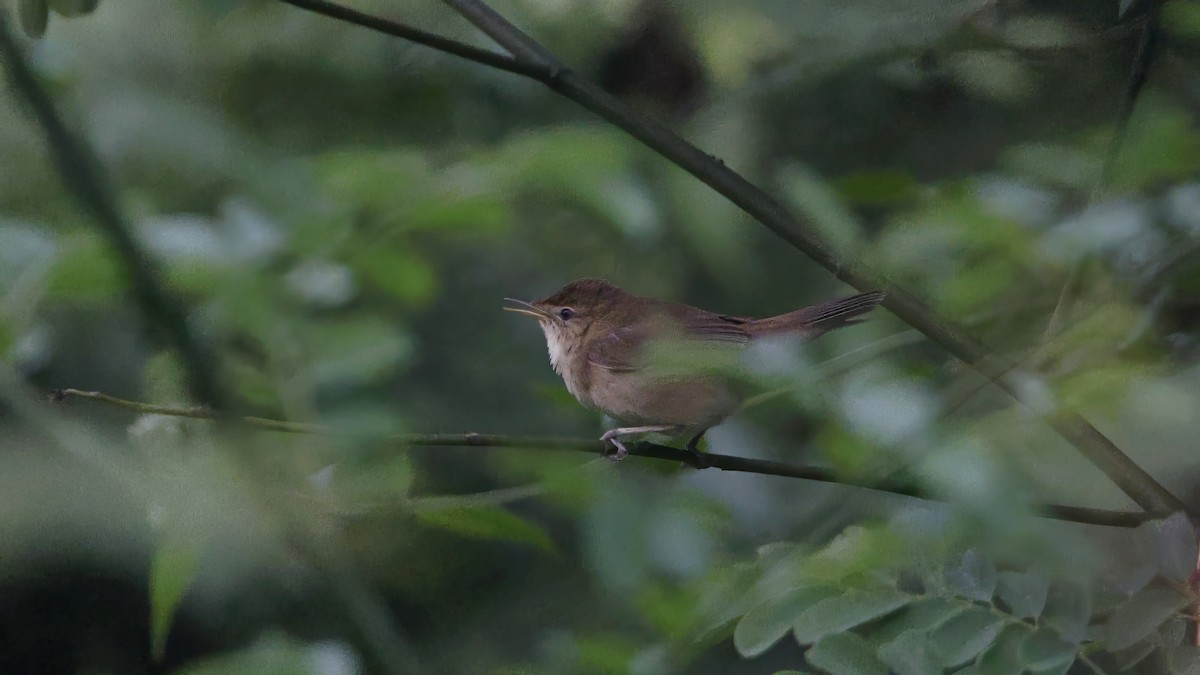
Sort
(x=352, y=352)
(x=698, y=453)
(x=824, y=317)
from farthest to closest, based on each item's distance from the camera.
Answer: (x=824, y=317) → (x=698, y=453) → (x=352, y=352)

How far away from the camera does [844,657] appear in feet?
3.05

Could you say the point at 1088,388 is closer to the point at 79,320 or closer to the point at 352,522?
the point at 352,522

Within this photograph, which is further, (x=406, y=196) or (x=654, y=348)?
(x=406, y=196)

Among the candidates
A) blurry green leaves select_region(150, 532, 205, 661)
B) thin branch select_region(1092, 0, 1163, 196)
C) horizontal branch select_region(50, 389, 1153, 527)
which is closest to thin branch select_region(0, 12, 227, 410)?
horizontal branch select_region(50, 389, 1153, 527)

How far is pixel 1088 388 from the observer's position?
28.9 inches

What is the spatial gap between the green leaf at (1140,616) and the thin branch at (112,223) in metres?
0.64

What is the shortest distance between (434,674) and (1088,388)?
0.57 m

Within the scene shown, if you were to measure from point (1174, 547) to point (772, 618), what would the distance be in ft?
1.01

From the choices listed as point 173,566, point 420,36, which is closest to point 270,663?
point 173,566

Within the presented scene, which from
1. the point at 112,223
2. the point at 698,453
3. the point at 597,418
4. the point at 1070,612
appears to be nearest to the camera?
the point at 112,223

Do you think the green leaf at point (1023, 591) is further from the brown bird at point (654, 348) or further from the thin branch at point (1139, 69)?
the thin branch at point (1139, 69)

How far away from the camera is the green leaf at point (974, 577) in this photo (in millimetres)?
852

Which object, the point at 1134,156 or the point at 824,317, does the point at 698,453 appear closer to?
the point at 824,317

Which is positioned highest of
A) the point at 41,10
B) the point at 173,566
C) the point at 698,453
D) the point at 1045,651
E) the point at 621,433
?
the point at 41,10
